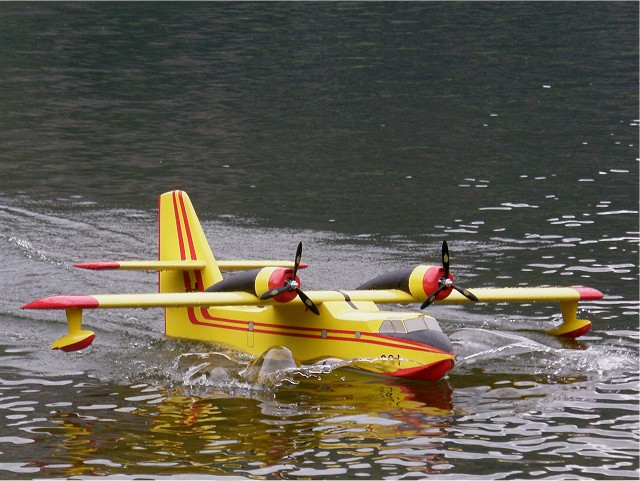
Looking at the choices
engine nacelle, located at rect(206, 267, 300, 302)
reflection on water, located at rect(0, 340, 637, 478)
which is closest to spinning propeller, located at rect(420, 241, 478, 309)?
reflection on water, located at rect(0, 340, 637, 478)

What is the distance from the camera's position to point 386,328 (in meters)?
22.6

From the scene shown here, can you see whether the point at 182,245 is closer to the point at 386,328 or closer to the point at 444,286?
the point at 386,328

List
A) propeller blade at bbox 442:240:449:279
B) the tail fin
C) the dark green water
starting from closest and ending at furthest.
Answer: the dark green water
propeller blade at bbox 442:240:449:279
the tail fin

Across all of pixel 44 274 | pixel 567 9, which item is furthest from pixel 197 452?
pixel 567 9

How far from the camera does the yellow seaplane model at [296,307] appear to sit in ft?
73.4

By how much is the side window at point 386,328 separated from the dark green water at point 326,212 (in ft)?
3.71

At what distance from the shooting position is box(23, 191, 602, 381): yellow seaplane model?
2238 cm

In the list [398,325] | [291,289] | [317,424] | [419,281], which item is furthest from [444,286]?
[317,424]

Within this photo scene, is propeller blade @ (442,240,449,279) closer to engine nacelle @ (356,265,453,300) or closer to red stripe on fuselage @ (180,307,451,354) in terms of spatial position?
engine nacelle @ (356,265,453,300)

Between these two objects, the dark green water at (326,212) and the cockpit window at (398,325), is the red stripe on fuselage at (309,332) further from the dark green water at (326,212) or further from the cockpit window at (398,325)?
the dark green water at (326,212)

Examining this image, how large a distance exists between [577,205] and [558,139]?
1106 cm

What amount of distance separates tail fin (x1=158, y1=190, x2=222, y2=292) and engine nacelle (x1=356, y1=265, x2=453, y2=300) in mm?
4317

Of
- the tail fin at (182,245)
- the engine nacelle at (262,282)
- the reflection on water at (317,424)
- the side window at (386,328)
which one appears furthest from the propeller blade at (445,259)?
the tail fin at (182,245)

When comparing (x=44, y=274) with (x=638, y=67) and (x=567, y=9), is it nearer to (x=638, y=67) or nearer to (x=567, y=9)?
(x=638, y=67)
